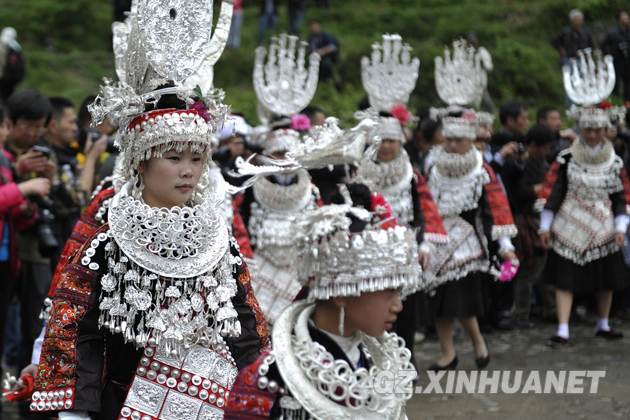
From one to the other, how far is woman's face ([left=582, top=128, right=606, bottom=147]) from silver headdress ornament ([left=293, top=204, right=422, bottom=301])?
6.09 meters

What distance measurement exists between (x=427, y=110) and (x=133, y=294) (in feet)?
22.5

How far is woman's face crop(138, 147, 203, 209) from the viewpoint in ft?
11.0

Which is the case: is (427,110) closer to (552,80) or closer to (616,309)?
(616,309)

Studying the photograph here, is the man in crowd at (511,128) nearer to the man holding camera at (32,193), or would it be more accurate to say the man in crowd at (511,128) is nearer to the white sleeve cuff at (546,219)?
the white sleeve cuff at (546,219)

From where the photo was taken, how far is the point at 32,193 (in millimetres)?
5176

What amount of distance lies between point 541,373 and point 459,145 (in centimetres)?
203

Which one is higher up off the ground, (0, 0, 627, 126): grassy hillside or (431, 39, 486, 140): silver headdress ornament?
(0, 0, 627, 126): grassy hillside

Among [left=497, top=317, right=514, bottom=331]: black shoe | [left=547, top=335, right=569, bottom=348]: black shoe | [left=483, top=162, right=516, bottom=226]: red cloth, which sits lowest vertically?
[left=497, top=317, right=514, bottom=331]: black shoe

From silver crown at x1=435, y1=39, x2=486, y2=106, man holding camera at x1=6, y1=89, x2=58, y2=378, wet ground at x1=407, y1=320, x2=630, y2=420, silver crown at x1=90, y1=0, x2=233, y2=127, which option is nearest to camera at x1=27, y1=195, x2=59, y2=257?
man holding camera at x1=6, y1=89, x2=58, y2=378

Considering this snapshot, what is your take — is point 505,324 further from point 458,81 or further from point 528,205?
point 458,81

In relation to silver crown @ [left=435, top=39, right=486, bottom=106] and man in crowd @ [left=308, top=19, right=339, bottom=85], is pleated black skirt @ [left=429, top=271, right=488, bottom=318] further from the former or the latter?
man in crowd @ [left=308, top=19, right=339, bottom=85]

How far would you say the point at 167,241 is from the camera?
330 centimetres


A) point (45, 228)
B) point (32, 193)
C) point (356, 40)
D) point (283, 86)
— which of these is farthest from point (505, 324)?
point (356, 40)

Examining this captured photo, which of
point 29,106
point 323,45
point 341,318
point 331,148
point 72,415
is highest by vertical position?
point 323,45
